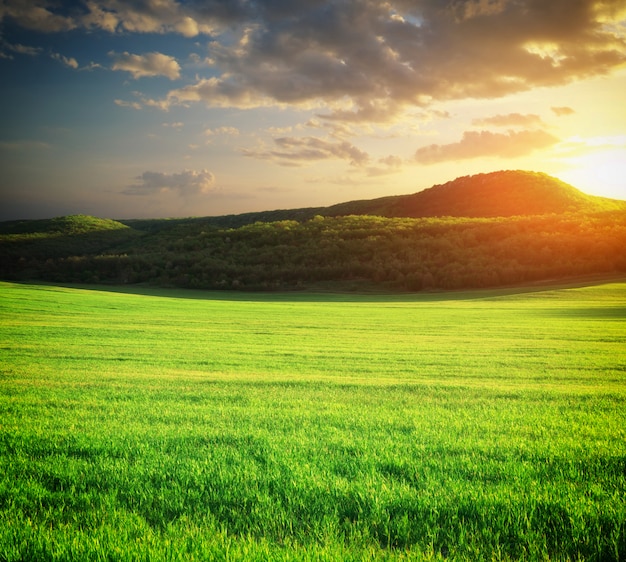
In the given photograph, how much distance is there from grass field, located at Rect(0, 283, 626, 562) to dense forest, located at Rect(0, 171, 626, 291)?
73970mm

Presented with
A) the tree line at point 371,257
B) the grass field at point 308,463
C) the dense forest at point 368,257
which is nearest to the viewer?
the grass field at point 308,463

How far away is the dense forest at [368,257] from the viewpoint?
271 feet

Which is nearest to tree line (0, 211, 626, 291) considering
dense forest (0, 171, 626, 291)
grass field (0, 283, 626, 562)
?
dense forest (0, 171, 626, 291)

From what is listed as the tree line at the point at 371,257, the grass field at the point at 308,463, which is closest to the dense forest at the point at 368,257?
the tree line at the point at 371,257

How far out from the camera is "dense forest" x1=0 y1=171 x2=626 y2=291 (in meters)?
82.6

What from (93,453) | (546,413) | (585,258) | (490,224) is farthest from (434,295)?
(93,453)

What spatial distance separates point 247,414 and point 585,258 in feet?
295

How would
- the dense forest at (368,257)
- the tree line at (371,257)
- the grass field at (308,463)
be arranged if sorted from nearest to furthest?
1. the grass field at (308,463)
2. the tree line at (371,257)
3. the dense forest at (368,257)

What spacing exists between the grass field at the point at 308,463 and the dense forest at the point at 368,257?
73970 mm

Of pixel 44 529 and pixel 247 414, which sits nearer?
pixel 44 529

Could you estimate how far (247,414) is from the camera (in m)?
8.46

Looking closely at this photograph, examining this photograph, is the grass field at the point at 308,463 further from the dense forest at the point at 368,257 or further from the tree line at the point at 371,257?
the tree line at the point at 371,257

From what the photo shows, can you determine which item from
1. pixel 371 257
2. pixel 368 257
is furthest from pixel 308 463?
pixel 368 257

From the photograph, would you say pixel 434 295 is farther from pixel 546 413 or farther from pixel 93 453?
pixel 93 453
